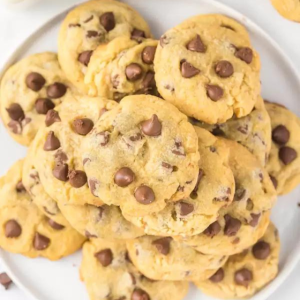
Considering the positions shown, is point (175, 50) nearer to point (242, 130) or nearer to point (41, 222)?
point (242, 130)

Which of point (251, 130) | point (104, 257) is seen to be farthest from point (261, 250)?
point (104, 257)

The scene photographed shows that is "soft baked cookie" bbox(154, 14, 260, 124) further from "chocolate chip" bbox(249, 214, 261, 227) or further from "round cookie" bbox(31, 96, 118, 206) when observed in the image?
"chocolate chip" bbox(249, 214, 261, 227)

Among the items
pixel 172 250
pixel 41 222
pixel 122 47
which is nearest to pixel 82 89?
pixel 122 47

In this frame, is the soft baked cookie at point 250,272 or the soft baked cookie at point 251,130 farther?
the soft baked cookie at point 250,272

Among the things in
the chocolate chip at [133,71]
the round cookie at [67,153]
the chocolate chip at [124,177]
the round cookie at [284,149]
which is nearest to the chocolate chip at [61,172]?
the round cookie at [67,153]

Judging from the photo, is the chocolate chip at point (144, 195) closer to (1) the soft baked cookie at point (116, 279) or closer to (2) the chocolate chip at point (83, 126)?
(2) the chocolate chip at point (83, 126)

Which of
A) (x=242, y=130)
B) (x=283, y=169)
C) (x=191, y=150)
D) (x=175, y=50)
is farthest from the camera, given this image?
(x=283, y=169)
